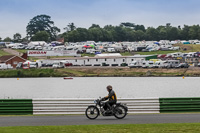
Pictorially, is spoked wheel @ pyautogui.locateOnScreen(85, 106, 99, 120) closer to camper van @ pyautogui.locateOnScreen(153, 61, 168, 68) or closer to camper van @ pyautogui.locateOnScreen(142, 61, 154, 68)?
camper van @ pyautogui.locateOnScreen(153, 61, 168, 68)

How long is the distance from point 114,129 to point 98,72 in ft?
261

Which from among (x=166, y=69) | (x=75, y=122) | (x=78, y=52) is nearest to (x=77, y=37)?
(x=78, y=52)

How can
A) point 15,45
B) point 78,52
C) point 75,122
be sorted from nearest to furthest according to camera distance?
point 75,122, point 78,52, point 15,45

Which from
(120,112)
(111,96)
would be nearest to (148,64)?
(120,112)

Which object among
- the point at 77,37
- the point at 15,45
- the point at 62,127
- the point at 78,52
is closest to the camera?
the point at 62,127

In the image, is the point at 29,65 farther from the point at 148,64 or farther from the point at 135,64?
the point at 148,64

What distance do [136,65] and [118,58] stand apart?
7.50 m

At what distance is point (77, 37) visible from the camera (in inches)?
7264

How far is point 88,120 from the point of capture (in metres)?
20.6

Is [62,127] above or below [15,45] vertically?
below

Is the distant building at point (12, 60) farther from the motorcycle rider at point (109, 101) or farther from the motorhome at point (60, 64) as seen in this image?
the motorcycle rider at point (109, 101)

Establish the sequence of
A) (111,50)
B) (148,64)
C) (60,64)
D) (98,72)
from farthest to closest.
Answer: (111,50)
(60,64)
(98,72)
(148,64)

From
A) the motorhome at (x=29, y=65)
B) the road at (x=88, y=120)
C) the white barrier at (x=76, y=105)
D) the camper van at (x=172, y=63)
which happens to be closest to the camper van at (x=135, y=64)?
the camper van at (x=172, y=63)

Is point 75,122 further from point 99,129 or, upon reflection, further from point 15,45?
point 15,45
